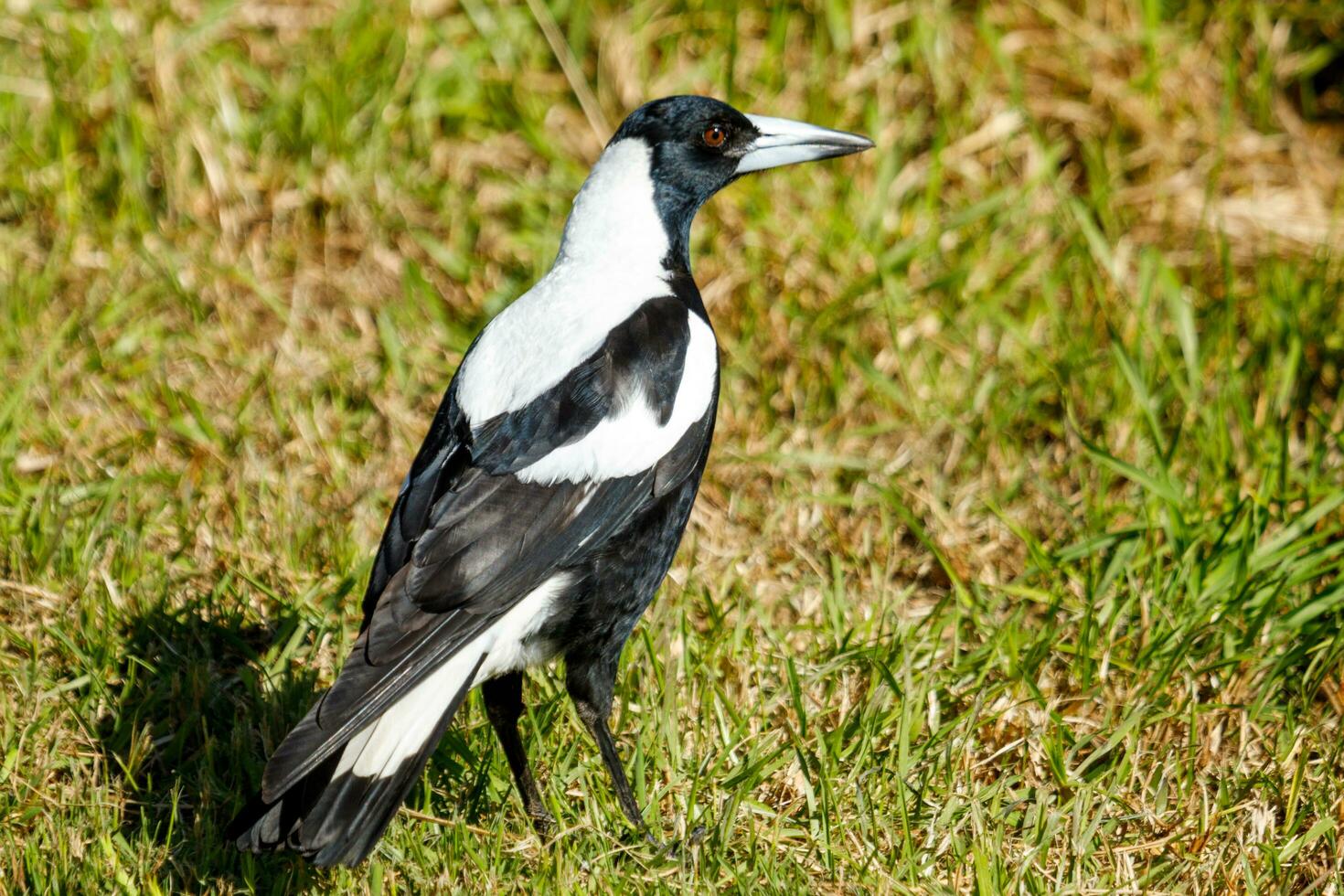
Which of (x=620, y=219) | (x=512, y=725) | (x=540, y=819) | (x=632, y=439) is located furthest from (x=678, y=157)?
(x=540, y=819)

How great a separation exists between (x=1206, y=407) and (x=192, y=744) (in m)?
2.42

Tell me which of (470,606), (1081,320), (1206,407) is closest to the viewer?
(470,606)

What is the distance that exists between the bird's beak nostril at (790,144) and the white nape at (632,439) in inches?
23.0

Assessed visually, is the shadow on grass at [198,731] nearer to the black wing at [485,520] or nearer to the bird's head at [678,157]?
the black wing at [485,520]

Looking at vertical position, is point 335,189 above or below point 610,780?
above

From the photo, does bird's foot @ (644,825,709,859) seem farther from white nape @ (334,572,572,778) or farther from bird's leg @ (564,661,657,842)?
white nape @ (334,572,572,778)

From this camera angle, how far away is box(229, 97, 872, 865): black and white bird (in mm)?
2367

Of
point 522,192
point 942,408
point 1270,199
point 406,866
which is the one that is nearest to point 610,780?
point 406,866

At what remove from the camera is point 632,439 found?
2.71 m

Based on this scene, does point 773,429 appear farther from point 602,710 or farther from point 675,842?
point 675,842

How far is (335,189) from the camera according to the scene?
4434 millimetres

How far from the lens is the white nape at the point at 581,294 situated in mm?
2768

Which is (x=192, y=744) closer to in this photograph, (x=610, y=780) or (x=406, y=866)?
(x=406, y=866)

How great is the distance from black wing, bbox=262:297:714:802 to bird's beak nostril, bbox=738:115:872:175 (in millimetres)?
516
